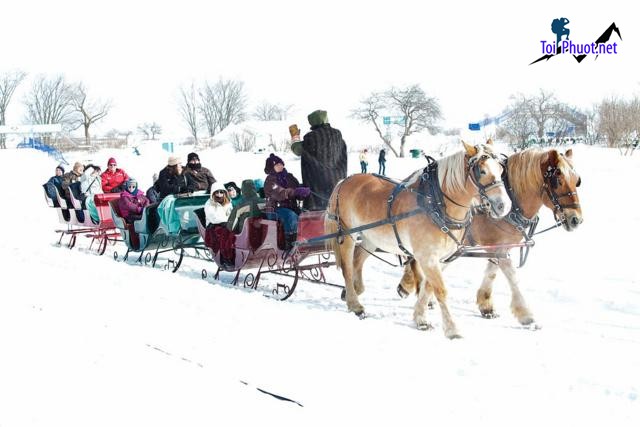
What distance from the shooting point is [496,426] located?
3418 millimetres

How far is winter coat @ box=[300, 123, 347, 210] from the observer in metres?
7.20

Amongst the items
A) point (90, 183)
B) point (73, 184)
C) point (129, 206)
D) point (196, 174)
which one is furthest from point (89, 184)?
point (196, 174)

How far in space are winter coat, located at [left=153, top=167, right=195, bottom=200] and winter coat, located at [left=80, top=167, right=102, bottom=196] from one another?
2836 mm

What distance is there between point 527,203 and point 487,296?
1.01 meters

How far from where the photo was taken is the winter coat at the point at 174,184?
998 cm

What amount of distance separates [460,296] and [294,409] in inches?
165

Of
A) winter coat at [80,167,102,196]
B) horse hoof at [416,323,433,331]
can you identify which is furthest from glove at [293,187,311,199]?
winter coat at [80,167,102,196]

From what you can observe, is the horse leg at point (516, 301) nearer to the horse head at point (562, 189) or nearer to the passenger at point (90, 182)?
the horse head at point (562, 189)

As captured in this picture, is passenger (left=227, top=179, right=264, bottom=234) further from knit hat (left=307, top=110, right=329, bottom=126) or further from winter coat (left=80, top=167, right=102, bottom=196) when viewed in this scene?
winter coat (left=80, top=167, right=102, bottom=196)

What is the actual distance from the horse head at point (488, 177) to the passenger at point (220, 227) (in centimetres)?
357

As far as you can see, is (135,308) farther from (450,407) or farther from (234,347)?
(450,407)

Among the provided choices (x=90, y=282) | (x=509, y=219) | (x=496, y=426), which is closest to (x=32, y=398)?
(x=496, y=426)

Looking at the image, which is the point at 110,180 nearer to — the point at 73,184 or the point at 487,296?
the point at 73,184

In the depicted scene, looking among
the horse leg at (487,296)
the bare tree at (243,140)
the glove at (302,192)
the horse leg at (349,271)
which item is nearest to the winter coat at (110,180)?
the glove at (302,192)
